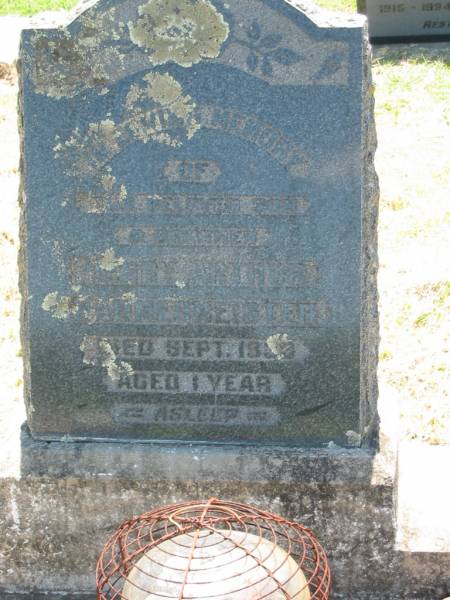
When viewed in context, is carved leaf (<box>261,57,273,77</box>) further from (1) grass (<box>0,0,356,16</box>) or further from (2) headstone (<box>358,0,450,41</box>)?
(1) grass (<box>0,0,356,16</box>)

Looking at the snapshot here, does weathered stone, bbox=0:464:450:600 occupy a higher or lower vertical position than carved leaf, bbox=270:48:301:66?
lower

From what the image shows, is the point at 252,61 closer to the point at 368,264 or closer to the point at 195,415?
the point at 368,264

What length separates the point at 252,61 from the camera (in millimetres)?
3301

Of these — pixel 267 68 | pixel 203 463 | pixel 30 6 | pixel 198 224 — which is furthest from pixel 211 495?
pixel 30 6

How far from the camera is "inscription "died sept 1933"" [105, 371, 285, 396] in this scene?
3490mm

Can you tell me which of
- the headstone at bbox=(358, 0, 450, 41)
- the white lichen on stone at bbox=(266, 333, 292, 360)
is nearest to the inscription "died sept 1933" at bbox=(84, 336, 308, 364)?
the white lichen on stone at bbox=(266, 333, 292, 360)

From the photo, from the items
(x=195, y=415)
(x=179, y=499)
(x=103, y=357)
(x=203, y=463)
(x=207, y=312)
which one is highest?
(x=207, y=312)

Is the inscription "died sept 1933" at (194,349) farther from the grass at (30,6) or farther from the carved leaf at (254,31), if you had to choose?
the grass at (30,6)

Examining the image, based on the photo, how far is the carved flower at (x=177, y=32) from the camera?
331 cm

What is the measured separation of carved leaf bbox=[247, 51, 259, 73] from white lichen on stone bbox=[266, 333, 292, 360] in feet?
2.48

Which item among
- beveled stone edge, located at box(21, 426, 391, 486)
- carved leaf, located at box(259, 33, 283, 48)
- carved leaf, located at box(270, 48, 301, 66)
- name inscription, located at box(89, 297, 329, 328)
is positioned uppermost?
carved leaf, located at box(259, 33, 283, 48)

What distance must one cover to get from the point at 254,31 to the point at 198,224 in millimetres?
558

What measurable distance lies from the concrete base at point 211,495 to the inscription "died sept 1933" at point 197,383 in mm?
165

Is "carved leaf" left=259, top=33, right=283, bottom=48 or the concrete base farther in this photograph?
the concrete base
